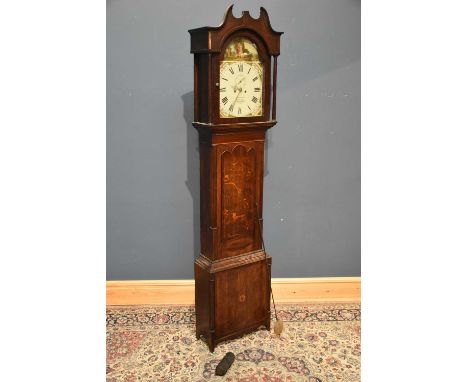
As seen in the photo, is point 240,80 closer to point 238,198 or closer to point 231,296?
point 238,198

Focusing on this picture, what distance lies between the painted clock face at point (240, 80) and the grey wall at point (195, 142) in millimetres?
468

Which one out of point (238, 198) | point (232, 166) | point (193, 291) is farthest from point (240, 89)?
point (193, 291)

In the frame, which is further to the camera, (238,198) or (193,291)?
(193,291)

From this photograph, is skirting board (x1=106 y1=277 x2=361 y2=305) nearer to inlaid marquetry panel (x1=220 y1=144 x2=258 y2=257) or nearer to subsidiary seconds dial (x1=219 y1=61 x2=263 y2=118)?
inlaid marquetry panel (x1=220 y1=144 x2=258 y2=257)

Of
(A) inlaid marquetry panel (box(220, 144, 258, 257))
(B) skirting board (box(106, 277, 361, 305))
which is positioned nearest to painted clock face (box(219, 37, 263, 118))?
(A) inlaid marquetry panel (box(220, 144, 258, 257))

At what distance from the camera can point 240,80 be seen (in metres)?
2.30

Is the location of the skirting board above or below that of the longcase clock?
below

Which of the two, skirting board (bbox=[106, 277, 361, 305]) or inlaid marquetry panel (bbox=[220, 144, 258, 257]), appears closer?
inlaid marquetry panel (bbox=[220, 144, 258, 257])

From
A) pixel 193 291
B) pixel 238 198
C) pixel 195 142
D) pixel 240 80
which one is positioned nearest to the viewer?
pixel 240 80

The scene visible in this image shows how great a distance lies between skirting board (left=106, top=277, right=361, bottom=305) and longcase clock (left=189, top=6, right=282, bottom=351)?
368 millimetres

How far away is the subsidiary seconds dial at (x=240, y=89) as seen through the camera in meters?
2.26

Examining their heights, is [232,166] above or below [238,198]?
above

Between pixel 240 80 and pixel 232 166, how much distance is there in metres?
0.45

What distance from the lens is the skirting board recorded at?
9.59ft
